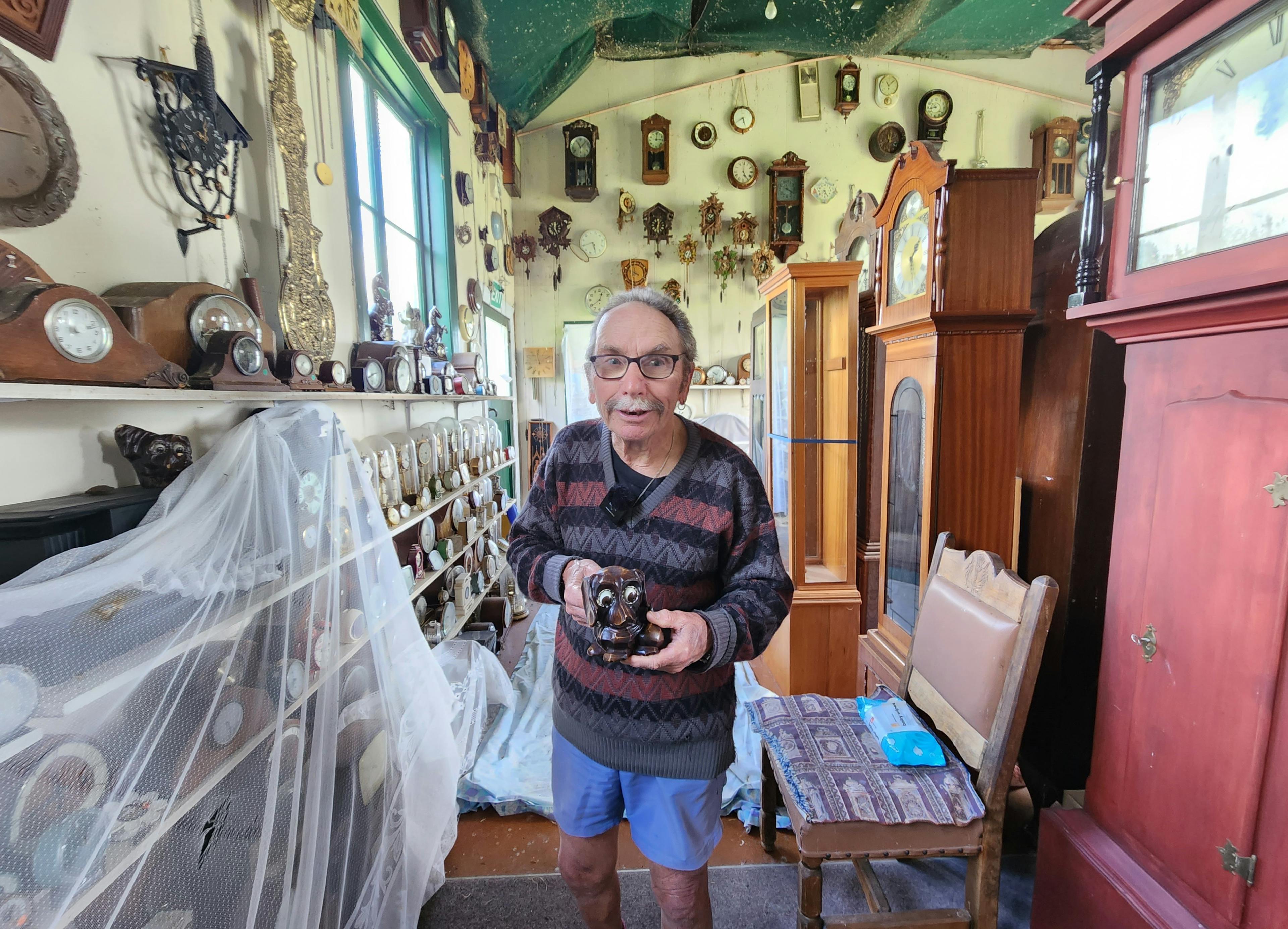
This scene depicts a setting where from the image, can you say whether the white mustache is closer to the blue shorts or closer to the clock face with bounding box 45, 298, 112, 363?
the blue shorts

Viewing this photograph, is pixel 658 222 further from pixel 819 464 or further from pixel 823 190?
pixel 819 464

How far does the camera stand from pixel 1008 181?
1570 mm

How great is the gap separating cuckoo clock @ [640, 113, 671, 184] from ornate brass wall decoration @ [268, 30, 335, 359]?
3.29m

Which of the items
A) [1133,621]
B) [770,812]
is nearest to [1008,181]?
[1133,621]

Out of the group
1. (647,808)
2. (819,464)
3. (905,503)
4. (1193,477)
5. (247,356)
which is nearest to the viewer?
(1193,477)

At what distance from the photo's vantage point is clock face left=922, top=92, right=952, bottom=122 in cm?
456

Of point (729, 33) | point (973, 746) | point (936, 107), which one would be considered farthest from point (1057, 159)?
point (973, 746)

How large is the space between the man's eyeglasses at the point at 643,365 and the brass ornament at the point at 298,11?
157cm

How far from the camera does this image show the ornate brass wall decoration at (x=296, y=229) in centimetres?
157

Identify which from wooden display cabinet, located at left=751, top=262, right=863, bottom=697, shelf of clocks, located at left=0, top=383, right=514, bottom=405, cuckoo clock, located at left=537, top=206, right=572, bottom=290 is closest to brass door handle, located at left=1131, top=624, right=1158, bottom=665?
wooden display cabinet, located at left=751, top=262, right=863, bottom=697

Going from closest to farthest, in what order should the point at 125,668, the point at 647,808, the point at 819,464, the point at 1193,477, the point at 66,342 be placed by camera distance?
1. the point at 125,668
2. the point at 66,342
3. the point at 1193,477
4. the point at 647,808
5. the point at 819,464

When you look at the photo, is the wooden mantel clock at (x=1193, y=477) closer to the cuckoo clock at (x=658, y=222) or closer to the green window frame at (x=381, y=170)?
the green window frame at (x=381, y=170)

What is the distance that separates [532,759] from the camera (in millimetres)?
2117

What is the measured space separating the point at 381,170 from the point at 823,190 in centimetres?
358
